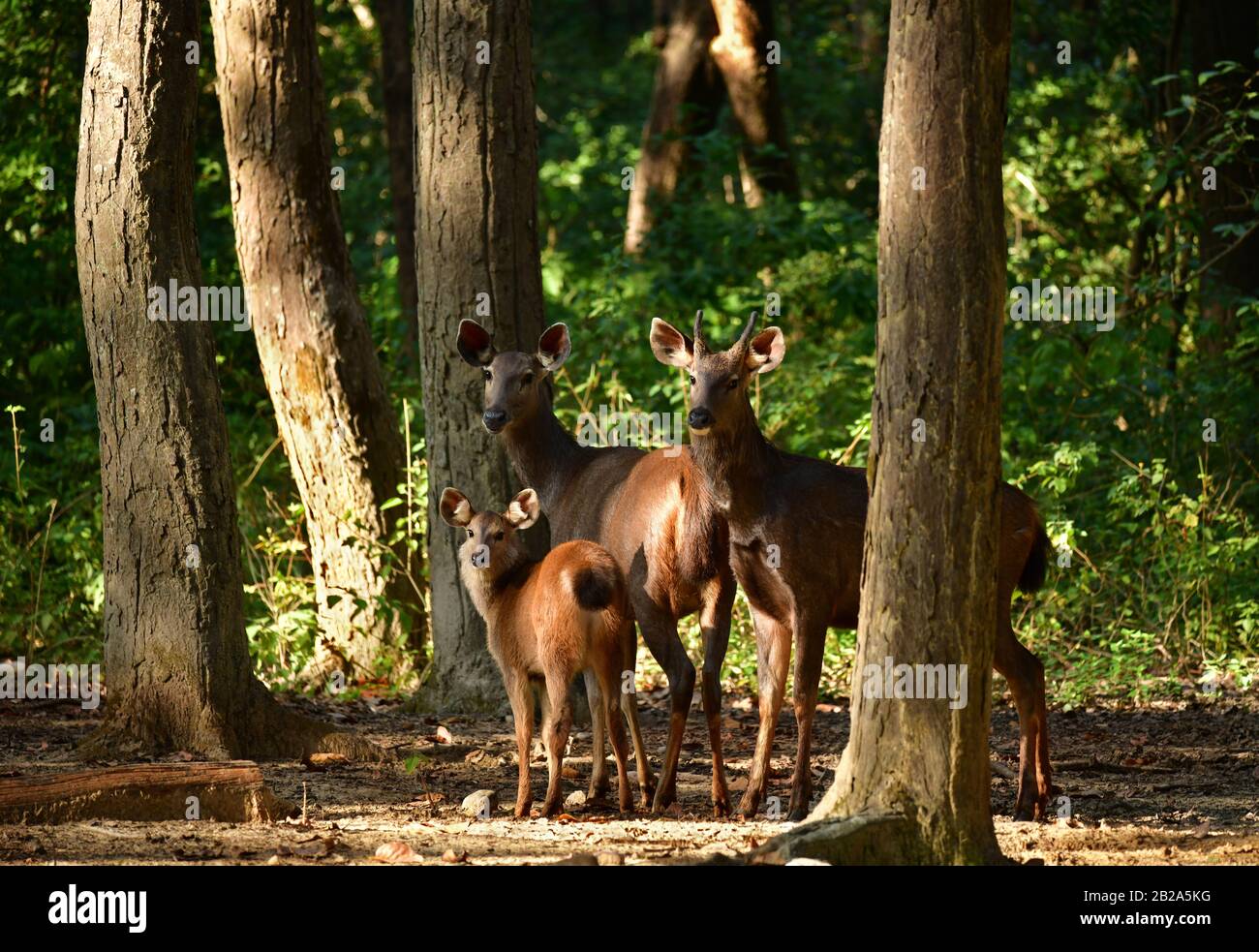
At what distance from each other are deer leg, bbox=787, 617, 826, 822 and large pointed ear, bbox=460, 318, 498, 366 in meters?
2.88

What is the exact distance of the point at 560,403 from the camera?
14.0m

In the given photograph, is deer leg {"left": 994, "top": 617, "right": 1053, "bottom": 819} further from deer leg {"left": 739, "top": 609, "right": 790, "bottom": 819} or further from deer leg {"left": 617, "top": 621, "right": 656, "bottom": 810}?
deer leg {"left": 617, "top": 621, "right": 656, "bottom": 810}

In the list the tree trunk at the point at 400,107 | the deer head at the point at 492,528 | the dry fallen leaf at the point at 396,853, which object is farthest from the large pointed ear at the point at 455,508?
the tree trunk at the point at 400,107

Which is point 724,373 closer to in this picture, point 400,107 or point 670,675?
point 670,675

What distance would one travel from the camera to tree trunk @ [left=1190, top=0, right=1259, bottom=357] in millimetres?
15398

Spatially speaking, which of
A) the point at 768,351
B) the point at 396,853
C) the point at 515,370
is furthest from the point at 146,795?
the point at 768,351

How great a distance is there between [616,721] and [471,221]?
3812mm

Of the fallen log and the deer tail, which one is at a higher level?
the deer tail

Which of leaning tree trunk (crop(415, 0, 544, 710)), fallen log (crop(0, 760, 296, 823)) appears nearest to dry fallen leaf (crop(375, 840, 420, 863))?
fallen log (crop(0, 760, 296, 823))

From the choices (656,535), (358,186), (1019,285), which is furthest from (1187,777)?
(358,186)

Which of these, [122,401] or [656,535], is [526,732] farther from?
[122,401]

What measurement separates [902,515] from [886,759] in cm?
92

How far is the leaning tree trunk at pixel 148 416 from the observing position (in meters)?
8.55
